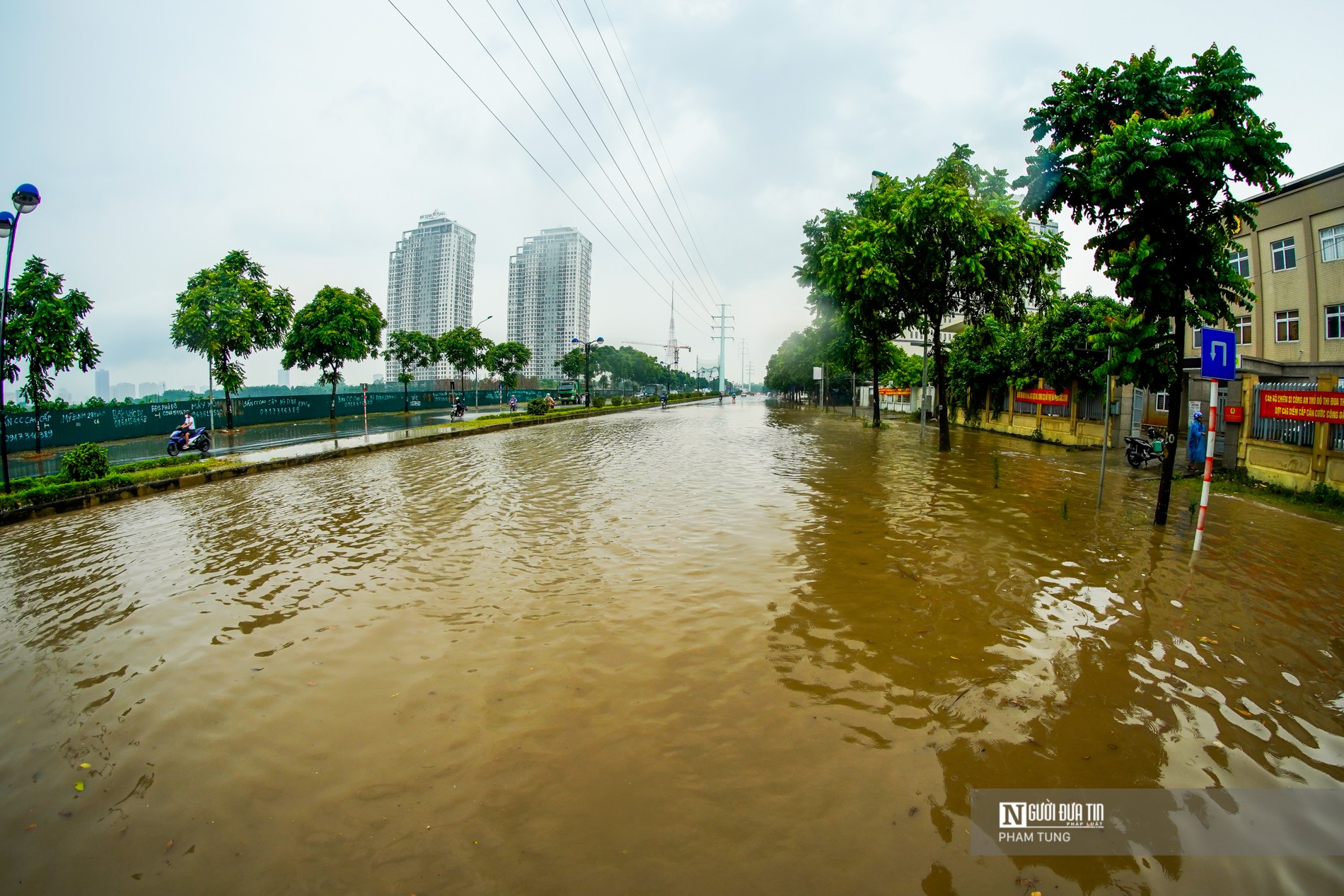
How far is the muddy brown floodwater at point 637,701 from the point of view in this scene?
2547mm

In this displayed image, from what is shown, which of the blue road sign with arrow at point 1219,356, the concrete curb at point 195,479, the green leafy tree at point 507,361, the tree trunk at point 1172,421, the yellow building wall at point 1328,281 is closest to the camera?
the blue road sign with arrow at point 1219,356

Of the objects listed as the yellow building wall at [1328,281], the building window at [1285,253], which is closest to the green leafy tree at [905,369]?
the building window at [1285,253]

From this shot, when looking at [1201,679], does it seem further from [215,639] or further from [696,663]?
[215,639]

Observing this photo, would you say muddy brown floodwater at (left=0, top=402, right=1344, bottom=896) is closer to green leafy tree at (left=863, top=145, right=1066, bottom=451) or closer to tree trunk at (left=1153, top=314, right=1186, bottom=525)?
tree trunk at (left=1153, top=314, right=1186, bottom=525)

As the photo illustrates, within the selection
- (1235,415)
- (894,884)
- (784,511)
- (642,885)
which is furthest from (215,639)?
(1235,415)

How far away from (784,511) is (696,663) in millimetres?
5208

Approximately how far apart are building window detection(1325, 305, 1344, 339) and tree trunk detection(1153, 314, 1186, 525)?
19.0 metres

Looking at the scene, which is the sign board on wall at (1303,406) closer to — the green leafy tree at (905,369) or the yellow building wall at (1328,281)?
the yellow building wall at (1328,281)

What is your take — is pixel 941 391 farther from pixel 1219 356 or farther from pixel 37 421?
pixel 37 421

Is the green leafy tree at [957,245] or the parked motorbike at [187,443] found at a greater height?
the green leafy tree at [957,245]

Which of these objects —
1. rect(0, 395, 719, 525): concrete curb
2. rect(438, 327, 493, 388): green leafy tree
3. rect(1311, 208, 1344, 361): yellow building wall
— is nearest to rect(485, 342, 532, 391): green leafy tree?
rect(438, 327, 493, 388): green leafy tree

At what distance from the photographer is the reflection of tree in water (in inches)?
120

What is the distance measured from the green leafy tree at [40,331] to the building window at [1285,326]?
138 feet

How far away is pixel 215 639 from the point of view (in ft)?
15.6
